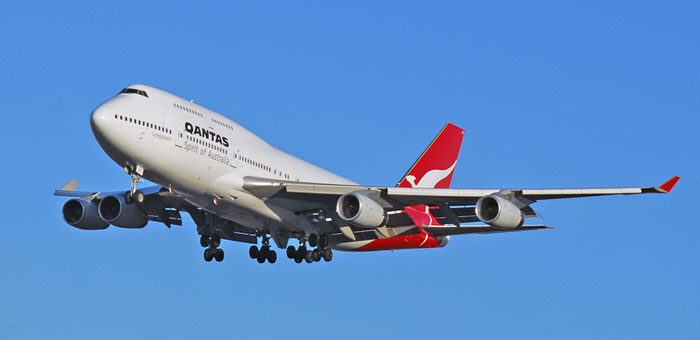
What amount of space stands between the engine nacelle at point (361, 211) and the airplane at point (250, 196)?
5cm

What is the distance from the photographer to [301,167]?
A: 49.9m

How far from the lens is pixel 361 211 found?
45281 mm

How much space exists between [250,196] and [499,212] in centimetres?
1012

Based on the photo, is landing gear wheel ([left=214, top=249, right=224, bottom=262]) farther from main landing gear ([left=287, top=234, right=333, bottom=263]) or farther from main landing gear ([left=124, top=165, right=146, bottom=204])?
main landing gear ([left=124, top=165, right=146, bottom=204])

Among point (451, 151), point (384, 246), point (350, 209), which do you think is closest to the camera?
point (350, 209)

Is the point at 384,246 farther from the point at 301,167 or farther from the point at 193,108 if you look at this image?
the point at 193,108

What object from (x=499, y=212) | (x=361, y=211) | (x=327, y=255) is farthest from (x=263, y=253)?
(x=499, y=212)

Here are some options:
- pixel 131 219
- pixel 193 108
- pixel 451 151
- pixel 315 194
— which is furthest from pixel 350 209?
pixel 451 151

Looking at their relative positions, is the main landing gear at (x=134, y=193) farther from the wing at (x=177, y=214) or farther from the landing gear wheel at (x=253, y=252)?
the landing gear wheel at (x=253, y=252)

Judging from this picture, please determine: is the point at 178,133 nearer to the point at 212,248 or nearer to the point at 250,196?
the point at 250,196

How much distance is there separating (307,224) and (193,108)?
7.99 m

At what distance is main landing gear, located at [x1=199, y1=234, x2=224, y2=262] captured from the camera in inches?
2023

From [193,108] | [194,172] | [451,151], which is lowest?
[194,172]

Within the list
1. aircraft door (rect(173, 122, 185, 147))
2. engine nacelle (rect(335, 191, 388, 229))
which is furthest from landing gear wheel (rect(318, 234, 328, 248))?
aircraft door (rect(173, 122, 185, 147))
